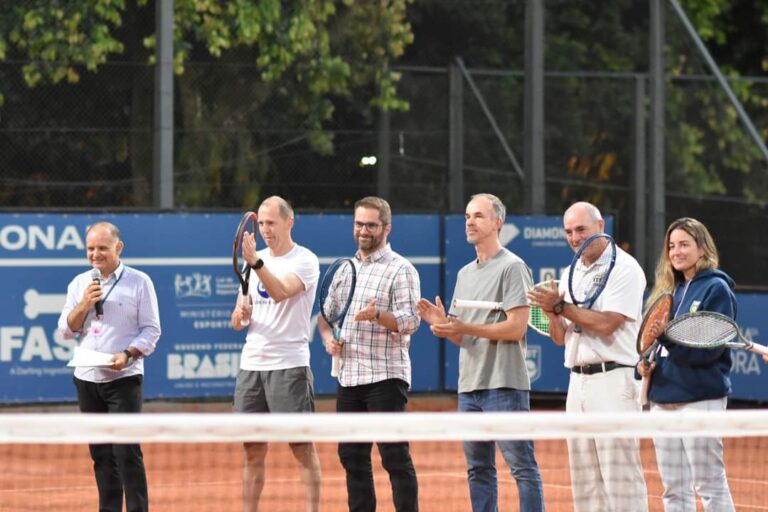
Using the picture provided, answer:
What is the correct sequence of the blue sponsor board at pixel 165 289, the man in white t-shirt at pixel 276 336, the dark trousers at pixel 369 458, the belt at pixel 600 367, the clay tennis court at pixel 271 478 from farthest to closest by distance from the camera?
the blue sponsor board at pixel 165 289 < the clay tennis court at pixel 271 478 < the man in white t-shirt at pixel 276 336 < the dark trousers at pixel 369 458 < the belt at pixel 600 367

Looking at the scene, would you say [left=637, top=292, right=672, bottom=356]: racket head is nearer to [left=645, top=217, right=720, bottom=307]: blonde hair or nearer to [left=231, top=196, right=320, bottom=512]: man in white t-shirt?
[left=645, top=217, right=720, bottom=307]: blonde hair

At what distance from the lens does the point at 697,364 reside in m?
7.65

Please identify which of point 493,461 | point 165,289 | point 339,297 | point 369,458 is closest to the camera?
point 493,461

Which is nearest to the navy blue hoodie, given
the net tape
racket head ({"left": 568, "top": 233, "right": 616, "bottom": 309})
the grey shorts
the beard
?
racket head ({"left": 568, "top": 233, "right": 616, "bottom": 309})

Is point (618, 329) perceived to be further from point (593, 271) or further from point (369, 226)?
point (369, 226)

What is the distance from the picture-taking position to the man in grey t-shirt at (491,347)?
26.6 ft

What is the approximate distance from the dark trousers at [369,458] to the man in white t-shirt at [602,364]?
94cm

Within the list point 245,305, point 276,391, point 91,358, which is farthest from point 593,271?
point 91,358

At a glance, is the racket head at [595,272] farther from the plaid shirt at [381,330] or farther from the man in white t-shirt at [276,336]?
the man in white t-shirt at [276,336]

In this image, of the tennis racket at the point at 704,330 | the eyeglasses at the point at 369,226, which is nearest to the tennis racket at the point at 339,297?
the eyeglasses at the point at 369,226

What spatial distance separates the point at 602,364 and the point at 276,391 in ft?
6.23

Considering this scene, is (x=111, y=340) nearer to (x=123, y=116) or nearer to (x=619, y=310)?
(x=619, y=310)

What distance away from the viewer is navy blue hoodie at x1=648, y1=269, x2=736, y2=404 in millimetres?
7637

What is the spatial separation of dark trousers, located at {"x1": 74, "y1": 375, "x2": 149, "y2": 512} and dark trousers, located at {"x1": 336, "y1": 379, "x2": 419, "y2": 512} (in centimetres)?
120
